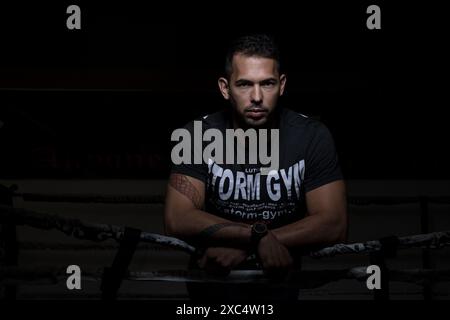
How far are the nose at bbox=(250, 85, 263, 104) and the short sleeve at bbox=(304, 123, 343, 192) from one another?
0.60 feet

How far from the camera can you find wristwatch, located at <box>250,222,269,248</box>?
1.19m

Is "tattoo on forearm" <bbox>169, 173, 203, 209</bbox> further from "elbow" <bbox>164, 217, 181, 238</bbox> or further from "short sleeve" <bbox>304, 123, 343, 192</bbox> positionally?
"short sleeve" <bbox>304, 123, 343, 192</bbox>

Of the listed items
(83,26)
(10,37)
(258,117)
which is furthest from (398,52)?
(10,37)

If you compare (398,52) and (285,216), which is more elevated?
(398,52)

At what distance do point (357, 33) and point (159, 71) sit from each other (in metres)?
0.78

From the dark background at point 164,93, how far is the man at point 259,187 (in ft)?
1.77

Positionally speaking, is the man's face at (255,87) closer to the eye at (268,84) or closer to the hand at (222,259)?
the eye at (268,84)

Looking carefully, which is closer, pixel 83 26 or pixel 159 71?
pixel 83 26

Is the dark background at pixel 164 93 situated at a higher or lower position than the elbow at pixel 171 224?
higher

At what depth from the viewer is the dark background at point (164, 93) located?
1.84 meters

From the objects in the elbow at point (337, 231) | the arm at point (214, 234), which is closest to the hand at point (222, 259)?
the arm at point (214, 234)

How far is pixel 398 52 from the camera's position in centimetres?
181
